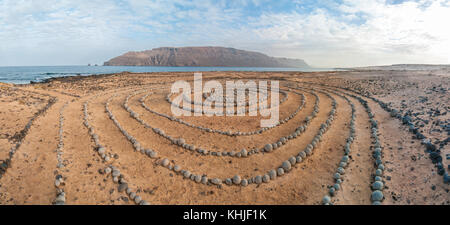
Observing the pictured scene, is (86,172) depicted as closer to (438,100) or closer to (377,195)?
(377,195)

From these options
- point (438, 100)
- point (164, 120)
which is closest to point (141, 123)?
point (164, 120)

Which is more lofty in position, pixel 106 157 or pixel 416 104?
pixel 416 104

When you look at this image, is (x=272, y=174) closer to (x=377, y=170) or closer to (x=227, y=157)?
(x=227, y=157)

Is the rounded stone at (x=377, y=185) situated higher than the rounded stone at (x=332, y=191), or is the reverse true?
the rounded stone at (x=377, y=185)

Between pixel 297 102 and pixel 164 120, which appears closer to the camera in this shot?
pixel 164 120

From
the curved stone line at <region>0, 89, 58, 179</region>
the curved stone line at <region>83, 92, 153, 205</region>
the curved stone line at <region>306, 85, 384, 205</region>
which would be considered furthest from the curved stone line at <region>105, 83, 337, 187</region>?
the curved stone line at <region>0, 89, 58, 179</region>

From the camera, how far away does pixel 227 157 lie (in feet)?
26.2

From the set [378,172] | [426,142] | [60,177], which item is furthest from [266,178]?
[60,177]

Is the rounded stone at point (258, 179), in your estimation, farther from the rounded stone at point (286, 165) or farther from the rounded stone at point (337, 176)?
the rounded stone at point (337, 176)

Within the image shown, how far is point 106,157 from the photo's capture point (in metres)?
7.58

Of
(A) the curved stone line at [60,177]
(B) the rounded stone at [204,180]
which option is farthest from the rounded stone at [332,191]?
(A) the curved stone line at [60,177]

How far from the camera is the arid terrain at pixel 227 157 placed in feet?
18.9

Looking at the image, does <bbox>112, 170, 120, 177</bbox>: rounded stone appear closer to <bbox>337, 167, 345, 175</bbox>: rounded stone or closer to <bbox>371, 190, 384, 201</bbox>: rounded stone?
<bbox>337, 167, 345, 175</bbox>: rounded stone

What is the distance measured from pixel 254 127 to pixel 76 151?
8.29 m
